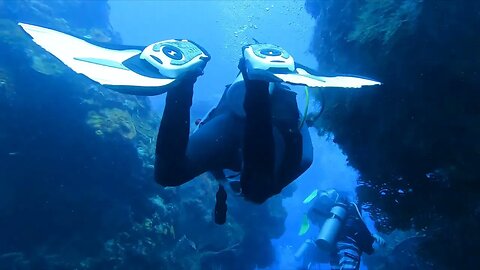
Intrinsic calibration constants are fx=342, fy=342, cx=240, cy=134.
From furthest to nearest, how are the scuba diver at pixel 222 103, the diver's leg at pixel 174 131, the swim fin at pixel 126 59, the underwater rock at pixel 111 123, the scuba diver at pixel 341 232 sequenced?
1. the underwater rock at pixel 111 123
2. the scuba diver at pixel 341 232
3. the diver's leg at pixel 174 131
4. the scuba diver at pixel 222 103
5. the swim fin at pixel 126 59

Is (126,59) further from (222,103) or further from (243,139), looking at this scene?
(222,103)

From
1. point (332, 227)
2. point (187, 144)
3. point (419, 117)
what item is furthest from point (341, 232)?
point (187, 144)

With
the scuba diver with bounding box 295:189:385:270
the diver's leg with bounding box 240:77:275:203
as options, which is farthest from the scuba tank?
the diver's leg with bounding box 240:77:275:203

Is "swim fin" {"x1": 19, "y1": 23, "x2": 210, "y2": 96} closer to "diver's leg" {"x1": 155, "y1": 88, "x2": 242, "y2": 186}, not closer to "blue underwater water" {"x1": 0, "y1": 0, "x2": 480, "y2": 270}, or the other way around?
"diver's leg" {"x1": 155, "y1": 88, "x2": 242, "y2": 186}

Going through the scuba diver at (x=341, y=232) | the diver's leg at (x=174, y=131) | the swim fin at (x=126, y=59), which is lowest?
the scuba diver at (x=341, y=232)

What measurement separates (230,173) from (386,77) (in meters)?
3.26

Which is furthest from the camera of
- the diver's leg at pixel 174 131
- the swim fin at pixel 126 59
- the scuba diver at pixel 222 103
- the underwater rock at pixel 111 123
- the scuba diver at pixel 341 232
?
the underwater rock at pixel 111 123

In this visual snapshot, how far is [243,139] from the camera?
8.18 feet

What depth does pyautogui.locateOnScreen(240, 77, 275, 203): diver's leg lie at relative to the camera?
7.77 feet

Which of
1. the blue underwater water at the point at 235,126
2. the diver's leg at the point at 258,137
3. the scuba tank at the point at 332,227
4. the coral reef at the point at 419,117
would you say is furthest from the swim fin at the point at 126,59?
the scuba tank at the point at 332,227

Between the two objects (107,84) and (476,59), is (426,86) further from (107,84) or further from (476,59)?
(107,84)

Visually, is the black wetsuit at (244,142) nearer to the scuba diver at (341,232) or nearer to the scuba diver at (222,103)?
the scuba diver at (222,103)

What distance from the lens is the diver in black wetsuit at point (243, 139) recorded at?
2.38 metres

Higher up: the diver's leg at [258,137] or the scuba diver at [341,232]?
the diver's leg at [258,137]
